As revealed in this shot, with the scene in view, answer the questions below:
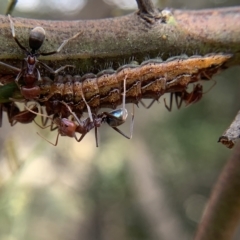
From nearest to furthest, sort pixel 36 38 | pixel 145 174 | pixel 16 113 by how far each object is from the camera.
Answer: pixel 36 38 < pixel 16 113 < pixel 145 174

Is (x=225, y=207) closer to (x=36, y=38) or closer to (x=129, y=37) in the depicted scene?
(x=129, y=37)

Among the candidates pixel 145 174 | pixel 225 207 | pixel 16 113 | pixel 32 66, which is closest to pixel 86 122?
pixel 16 113

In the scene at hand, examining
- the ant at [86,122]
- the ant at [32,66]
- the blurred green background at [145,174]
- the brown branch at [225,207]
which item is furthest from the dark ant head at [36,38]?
the blurred green background at [145,174]

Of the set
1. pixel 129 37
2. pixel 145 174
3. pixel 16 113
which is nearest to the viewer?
pixel 129 37

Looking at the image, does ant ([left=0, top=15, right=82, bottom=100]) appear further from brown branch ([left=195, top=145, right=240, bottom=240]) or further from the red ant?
brown branch ([left=195, top=145, right=240, bottom=240])

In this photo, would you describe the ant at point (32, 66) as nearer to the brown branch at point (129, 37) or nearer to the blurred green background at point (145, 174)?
the brown branch at point (129, 37)
